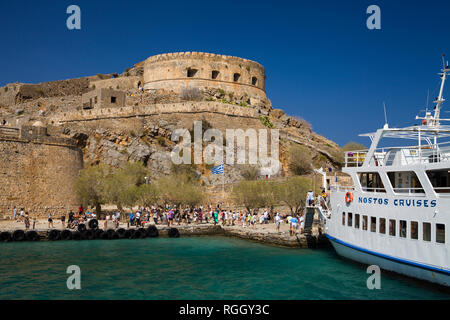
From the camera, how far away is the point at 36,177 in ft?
111

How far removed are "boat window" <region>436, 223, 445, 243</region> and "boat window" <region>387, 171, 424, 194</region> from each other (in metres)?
2.20

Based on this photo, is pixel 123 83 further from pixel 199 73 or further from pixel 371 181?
pixel 371 181

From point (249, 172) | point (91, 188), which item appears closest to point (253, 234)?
point (91, 188)

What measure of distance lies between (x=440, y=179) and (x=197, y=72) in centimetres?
4045

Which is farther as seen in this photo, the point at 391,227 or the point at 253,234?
the point at 253,234

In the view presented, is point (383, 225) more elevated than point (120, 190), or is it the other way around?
point (120, 190)

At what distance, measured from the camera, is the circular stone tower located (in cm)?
5316

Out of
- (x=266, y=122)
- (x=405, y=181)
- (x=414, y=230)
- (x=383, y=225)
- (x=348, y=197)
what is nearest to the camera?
(x=414, y=230)

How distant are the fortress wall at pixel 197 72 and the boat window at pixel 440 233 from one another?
134 ft

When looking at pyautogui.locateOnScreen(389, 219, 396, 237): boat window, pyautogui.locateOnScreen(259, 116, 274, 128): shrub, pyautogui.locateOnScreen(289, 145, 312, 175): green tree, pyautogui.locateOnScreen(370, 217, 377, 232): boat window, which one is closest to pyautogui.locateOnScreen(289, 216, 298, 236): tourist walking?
pyautogui.locateOnScreen(370, 217, 377, 232): boat window

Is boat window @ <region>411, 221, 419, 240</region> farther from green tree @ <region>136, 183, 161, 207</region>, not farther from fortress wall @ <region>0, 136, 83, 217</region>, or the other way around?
fortress wall @ <region>0, 136, 83, 217</region>

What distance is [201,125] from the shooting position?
148ft

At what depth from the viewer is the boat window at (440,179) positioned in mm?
15906
